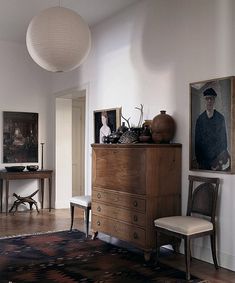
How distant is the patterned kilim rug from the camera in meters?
3.56

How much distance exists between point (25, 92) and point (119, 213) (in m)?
3.86

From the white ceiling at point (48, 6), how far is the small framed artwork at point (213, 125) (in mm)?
1877

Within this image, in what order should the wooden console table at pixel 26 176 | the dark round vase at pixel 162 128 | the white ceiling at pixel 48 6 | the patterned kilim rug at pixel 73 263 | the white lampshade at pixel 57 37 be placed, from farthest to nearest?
the wooden console table at pixel 26 176, the white ceiling at pixel 48 6, the dark round vase at pixel 162 128, the patterned kilim rug at pixel 73 263, the white lampshade at pixel 57 37

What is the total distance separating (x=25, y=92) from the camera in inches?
291

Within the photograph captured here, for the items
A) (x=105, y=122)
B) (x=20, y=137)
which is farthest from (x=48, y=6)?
(x=20, y=137)

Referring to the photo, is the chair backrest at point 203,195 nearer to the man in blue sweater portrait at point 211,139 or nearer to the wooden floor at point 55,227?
the man in blue sweater portrait at point 211,139

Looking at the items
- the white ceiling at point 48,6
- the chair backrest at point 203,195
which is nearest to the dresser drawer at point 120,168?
the chair backrest at point 203,195

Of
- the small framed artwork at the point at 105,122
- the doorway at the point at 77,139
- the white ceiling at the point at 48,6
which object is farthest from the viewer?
the doorway at the point at 77,139

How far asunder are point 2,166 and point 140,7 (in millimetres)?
3928

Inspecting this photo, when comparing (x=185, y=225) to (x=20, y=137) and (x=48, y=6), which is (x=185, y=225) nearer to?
(x=48, y=6)

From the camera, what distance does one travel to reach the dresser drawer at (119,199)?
4180 millimetres

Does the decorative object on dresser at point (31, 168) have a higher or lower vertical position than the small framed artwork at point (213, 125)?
lower

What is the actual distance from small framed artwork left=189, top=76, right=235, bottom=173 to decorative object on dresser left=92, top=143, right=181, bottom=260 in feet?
0.93

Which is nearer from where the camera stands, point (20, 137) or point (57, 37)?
point (57, 37)
